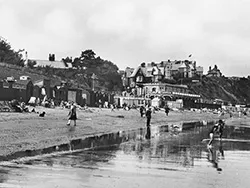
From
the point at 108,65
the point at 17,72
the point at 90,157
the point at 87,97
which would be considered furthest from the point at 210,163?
the point at 108,65

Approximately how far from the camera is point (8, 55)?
10850 cm

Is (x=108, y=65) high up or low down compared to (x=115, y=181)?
up

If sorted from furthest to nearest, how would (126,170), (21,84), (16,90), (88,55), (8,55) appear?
(88,55) → (8,55) → (21,84) → (16,90) → (126,170)

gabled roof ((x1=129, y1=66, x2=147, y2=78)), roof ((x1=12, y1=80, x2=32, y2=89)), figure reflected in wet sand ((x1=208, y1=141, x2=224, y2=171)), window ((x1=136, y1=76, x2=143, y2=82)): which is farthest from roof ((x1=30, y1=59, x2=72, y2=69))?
figure reflected in wet sand ((x1=208, y1=141, x2=224, y2=171))

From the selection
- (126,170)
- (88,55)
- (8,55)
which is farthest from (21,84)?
(88,55)

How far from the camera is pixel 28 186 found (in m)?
10.8

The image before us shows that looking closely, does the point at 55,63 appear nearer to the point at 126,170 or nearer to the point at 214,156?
the point at 214,156

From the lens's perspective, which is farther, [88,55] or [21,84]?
[88,55]

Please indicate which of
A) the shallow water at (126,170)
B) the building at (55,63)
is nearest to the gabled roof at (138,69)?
the building at (55,63)

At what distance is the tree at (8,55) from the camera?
104938 mm

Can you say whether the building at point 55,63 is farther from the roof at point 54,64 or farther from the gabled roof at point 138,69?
the gabled roof at point 138,69

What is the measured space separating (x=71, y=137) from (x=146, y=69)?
13950cm

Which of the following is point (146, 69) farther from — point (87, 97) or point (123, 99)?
point (87, 97)

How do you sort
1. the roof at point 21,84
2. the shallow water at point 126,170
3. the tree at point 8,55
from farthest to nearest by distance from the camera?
1. the tree at point 8,55
2. the roof at point 21,84
3. the shallow water at point 126,170
